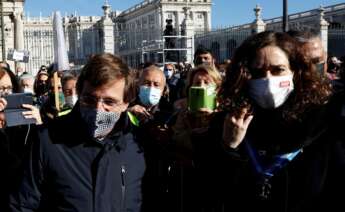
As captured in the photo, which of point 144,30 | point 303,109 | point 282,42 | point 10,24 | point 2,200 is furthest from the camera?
point 10,24

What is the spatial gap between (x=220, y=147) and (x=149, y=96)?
2.26 meters

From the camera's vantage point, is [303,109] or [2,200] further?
[2,200]

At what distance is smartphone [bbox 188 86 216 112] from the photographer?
3078 millimetres

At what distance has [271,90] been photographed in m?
2.65

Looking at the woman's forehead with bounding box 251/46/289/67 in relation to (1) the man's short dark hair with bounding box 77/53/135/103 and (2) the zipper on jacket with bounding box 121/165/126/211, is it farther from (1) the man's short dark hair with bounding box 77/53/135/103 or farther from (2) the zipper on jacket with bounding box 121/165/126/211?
(2) the zipper on jacket with bounding box 121/165/126/211

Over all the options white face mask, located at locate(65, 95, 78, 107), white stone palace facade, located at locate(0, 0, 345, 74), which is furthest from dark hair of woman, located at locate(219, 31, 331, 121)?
white stone palace facade, located at locate(0, 0, 345, 74)

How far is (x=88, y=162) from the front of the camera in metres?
2.77

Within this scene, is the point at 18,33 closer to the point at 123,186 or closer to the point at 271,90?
the point at 123,186

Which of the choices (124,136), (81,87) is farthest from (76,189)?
(81,87)

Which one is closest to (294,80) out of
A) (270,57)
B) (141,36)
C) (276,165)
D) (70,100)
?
(270,57)

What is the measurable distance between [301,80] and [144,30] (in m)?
25.5

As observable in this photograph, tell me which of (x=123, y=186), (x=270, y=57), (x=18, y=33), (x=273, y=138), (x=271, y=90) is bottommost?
(x=123, y=186)

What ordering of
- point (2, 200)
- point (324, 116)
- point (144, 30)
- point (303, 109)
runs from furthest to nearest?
point (144, 30) < point (2, 200) < point (303, 109) < point (324, 116)

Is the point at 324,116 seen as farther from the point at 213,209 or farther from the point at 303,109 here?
the point at 213,209
